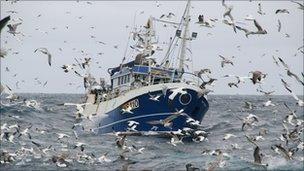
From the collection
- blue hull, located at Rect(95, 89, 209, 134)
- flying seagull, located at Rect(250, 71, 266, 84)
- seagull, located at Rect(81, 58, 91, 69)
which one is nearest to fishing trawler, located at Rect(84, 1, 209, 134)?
blue hull, located at Rect(95, 89, 209, 134)

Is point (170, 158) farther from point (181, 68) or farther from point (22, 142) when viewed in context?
point (181, 68)

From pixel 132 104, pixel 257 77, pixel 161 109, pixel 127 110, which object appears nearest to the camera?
pixel 257 77

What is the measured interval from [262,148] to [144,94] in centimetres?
1030

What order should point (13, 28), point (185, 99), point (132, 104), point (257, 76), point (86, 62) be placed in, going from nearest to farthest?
point (257, 76) → point (13, 28) → point (86, 62) → point (185, 99) → point (132, 104)

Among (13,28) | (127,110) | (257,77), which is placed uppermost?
(13,28)

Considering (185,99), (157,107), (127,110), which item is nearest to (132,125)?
(157,107)

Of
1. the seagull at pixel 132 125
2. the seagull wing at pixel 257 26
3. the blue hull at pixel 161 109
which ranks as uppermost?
the seagull wing at pixel 257 26

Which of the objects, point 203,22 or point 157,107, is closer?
point 203,22

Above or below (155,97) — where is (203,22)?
above

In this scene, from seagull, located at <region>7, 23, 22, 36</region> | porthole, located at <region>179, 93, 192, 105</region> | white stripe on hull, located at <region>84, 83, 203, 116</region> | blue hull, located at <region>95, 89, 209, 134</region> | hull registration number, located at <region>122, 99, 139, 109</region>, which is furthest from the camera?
hull registration number, located at <region>122, 99, 139, 109</region>

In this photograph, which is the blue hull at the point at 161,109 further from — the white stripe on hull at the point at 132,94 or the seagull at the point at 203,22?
the seagull at the point at 203,22

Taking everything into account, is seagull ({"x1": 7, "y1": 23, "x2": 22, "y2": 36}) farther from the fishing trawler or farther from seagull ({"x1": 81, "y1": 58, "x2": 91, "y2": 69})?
the fishing trawler

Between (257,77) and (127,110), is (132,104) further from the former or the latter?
(257,77)

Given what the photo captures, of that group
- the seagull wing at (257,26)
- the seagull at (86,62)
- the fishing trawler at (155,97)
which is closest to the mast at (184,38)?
the fishing trawler at (155,97)
